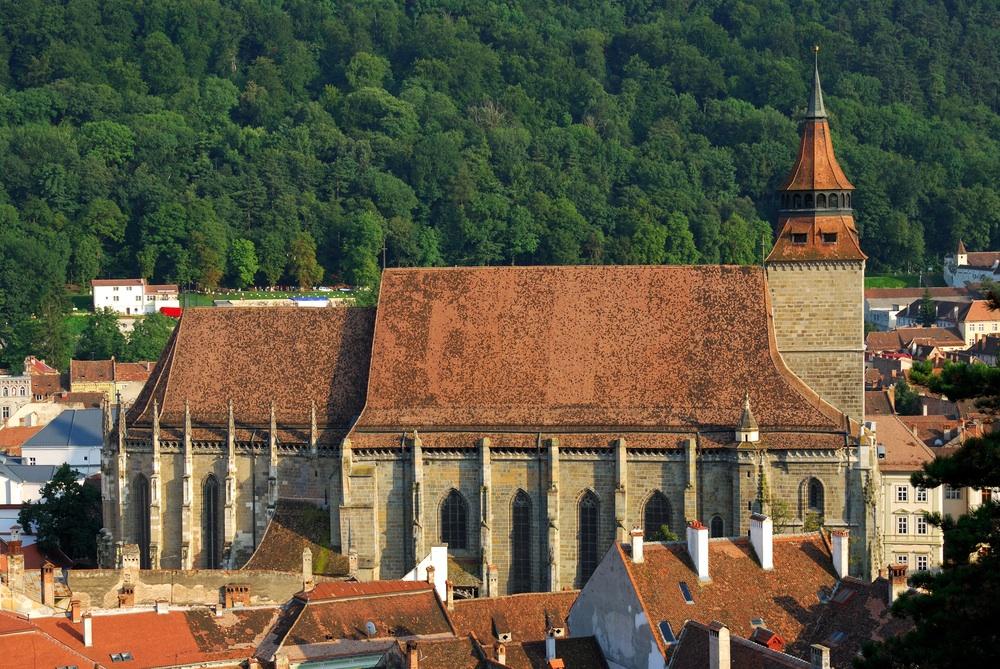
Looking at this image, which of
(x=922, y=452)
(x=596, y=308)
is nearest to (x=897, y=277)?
(x=922, y=452)

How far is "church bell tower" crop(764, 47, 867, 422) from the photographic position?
73688 mm

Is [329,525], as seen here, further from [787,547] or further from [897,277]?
[897,277]

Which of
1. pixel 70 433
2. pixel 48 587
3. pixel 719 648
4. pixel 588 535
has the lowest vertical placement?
pixel 719 648

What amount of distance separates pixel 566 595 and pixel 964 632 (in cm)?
2533

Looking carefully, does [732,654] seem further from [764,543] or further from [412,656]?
[764,543]

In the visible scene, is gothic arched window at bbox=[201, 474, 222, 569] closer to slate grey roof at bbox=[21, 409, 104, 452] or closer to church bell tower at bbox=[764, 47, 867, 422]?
church bell tower at bbox=[764, 47, 867, 422]

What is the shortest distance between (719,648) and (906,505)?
3867cm

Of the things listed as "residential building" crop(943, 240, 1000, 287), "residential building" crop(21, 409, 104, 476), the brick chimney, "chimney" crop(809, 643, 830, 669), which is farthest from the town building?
"residential building" crop(943, 240, 1000, 287)

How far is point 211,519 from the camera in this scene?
76.1 m

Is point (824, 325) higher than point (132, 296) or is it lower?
lower

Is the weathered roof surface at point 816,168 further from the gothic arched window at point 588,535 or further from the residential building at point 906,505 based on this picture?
the gothic arched window at point 588,535

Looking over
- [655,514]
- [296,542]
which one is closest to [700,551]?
[655,514]

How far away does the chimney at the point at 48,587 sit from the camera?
64006mm

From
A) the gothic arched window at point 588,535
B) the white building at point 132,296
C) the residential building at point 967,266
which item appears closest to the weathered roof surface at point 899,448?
the gothic arched window at point 588,535
